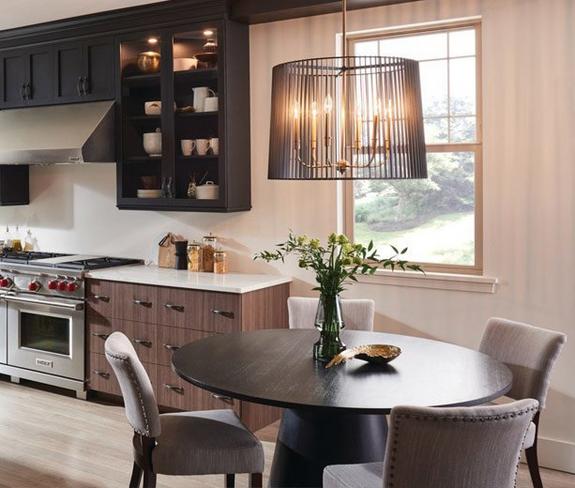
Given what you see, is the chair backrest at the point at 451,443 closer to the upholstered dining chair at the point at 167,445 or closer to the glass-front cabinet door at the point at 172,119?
the upholstered dining chair at the point at 167,445

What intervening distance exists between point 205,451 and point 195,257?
231 cm

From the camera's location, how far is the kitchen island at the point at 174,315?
4.24m

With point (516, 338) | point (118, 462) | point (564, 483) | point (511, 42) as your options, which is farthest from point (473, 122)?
point (118, 462)

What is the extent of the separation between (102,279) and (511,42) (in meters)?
2.84

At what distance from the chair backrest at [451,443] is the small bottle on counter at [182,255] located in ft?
10.0

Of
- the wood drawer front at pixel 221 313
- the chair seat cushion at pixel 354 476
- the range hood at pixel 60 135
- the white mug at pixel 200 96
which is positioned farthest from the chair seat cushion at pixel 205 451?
the range hood at pixel 60 135

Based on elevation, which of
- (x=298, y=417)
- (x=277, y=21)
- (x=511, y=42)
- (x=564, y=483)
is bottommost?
(x=564, y=483)

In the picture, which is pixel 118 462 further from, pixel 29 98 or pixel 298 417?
pixel 29 98

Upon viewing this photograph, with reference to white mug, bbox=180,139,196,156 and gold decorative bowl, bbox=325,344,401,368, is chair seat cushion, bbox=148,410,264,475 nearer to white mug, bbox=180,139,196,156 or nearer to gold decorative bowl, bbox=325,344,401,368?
gold decorative bowl, bbox=325,344,401,368

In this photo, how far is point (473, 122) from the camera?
4.06m

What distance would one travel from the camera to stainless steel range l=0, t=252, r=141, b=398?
486 cm

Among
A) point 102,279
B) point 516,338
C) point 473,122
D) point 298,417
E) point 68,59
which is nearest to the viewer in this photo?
point 298,417

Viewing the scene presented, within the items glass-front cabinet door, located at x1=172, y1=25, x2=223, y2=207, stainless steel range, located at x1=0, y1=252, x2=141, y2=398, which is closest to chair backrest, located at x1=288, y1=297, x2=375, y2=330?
glass-front cabinet door, located at x1=172, y1=25, x2=223, y2=207

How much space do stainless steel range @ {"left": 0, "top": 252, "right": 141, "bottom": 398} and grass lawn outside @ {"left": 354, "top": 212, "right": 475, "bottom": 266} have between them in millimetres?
1975
